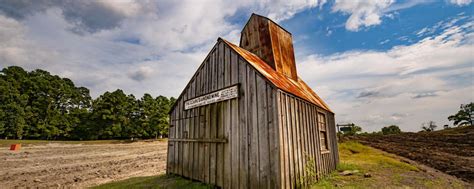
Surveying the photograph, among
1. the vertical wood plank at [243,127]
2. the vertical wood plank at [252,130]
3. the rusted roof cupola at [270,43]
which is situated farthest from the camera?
the rusted roof cupola at [270,43]

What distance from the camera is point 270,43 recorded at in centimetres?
912

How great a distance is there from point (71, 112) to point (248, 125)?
48.3 meters

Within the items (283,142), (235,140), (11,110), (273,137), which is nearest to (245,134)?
(235,140)

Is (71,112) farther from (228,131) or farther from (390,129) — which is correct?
(390,129)

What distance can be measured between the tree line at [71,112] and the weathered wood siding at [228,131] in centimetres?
3448

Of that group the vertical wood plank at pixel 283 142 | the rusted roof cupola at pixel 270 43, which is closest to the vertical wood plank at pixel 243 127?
the vertical wood plank at pixel 283 142

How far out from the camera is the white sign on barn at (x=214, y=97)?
21.3 feet

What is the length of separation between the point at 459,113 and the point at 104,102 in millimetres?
78201

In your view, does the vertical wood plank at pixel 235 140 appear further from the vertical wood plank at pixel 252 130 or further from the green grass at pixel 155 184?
the green grass at pixel 155 184

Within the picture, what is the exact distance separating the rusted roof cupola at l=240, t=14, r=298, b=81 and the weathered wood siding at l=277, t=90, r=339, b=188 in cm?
248

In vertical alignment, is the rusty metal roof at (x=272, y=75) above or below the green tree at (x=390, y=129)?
above

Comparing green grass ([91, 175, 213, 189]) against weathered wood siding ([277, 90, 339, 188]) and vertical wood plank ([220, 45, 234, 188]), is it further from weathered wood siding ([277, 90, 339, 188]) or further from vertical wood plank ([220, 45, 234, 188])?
weathered wood siding ([277, 90, 339, 188])

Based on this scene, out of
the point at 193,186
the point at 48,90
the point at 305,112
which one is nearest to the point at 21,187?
the point at 193,186

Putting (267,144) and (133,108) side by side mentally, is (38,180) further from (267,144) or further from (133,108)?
(133,108)
